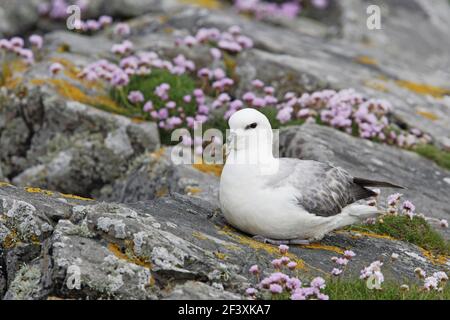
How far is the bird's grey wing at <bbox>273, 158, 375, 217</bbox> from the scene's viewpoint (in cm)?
711

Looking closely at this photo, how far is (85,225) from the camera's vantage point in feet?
20.3

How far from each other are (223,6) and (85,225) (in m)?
10.7

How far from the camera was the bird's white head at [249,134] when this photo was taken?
7102mm

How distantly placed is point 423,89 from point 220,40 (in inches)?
123

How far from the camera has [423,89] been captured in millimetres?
12742

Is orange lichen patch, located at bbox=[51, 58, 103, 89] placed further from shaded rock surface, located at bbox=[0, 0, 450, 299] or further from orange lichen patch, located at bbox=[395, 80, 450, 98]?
orange lichen patch, located at bbox=[395, 80, 450, 98]

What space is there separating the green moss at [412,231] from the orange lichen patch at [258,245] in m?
1.50

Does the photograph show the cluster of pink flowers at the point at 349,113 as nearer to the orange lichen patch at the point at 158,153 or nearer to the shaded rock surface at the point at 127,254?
the orange lichen patch at the point at 158,153

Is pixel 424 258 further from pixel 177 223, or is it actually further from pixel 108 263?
pixel 108 263

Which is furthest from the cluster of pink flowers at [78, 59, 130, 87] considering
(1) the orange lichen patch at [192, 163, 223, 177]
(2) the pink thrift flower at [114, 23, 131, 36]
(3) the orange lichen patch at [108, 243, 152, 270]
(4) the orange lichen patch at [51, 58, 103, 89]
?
(3) the orange lichen patch at [108, 243, 152, 270]

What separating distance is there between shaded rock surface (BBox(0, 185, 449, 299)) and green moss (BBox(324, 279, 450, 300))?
305mm

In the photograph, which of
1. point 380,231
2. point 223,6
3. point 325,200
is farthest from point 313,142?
point 223,6

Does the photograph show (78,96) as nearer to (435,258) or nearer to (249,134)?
(249,134)

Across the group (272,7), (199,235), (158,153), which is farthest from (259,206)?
(272,7)
